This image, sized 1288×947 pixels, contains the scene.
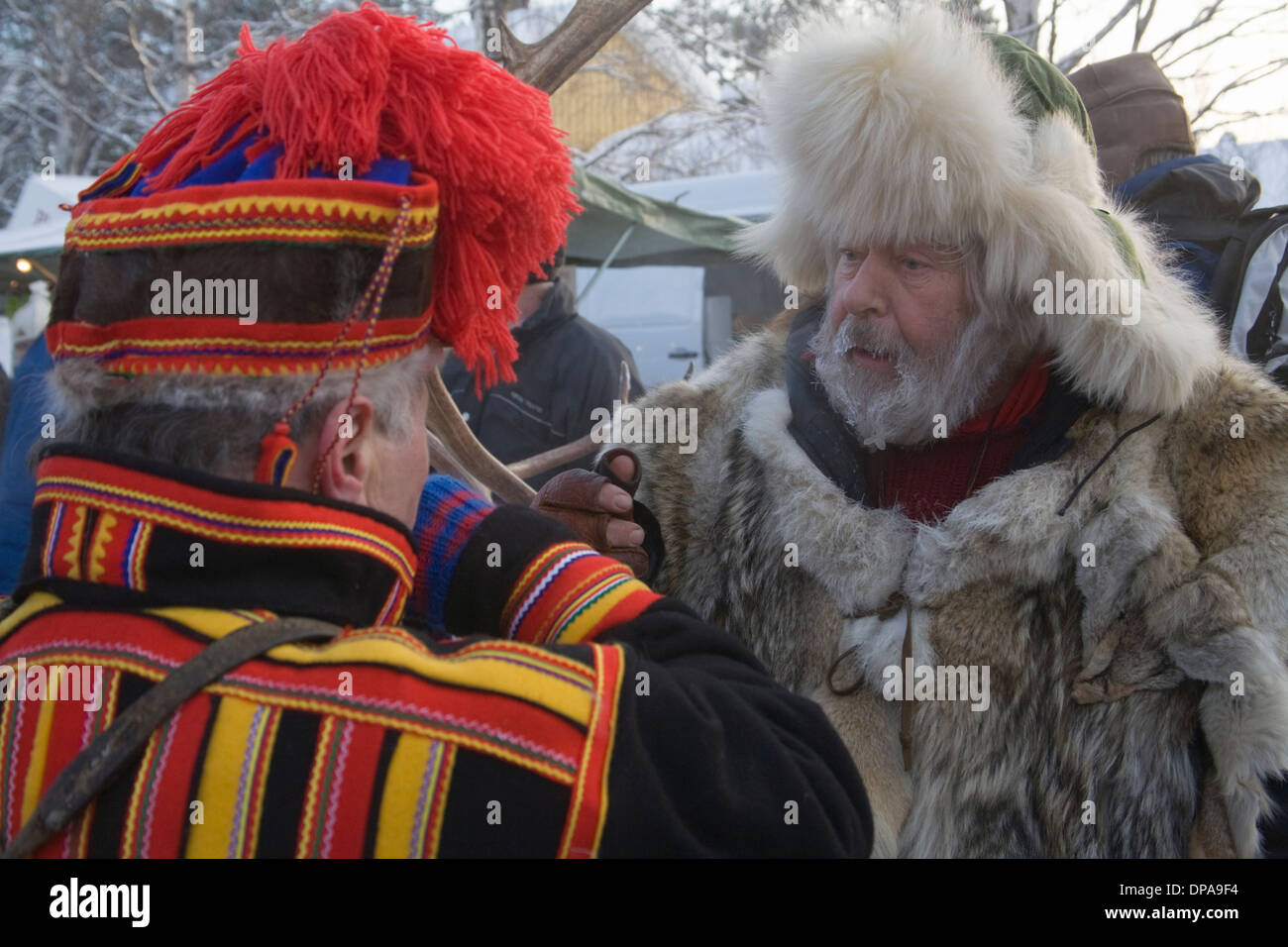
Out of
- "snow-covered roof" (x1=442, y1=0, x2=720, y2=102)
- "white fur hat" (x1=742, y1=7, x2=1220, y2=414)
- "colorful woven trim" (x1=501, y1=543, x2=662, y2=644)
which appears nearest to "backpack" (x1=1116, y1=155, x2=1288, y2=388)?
"white fur hat" (x1=742, y1=7, x2=1220, y2=414)

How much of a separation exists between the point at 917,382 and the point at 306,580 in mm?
1175

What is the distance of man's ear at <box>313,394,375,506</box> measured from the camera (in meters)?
1.06

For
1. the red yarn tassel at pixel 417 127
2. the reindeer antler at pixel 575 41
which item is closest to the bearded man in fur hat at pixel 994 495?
the reindeer antler at pixel 575 41

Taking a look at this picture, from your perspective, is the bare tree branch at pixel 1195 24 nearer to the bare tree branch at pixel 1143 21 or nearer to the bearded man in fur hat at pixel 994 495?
the bare tree branch at pixel 1143 21

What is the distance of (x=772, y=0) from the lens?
12562 millimetres

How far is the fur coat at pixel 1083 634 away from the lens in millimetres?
1519

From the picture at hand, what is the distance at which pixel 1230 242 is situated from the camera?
247 cm

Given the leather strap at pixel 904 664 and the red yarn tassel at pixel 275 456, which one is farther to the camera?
the leather strap at pixel 904 664

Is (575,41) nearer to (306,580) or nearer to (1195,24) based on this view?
(306,580)

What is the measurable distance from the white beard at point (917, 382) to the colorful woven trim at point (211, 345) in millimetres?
1047

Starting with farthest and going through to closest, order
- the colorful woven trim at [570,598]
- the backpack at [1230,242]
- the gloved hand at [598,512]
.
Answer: the backpack at [1230,242]
the gloved hand at [598,512]
the colorful woven trim at [570,598]

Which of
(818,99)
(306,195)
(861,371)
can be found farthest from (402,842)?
(818,99)

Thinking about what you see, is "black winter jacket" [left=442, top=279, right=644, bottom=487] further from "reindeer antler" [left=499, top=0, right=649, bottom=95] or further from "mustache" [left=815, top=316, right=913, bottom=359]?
"mustache" [left=815, top=316, right=913, bottom=359]

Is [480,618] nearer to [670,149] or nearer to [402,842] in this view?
[402,842]
